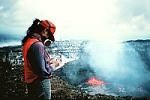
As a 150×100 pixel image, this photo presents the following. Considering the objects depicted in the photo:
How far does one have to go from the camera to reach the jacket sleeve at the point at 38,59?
3100mm

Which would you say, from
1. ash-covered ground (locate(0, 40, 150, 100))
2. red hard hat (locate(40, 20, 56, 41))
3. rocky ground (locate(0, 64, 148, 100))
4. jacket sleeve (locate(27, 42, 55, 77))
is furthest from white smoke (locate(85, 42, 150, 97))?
jacket sleeve (locate(27, 42, 55, 77))

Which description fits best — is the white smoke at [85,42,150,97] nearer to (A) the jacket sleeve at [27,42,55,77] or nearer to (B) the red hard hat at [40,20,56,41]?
(B) the red hard hat at [40,20,56,41]

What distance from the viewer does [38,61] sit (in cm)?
310

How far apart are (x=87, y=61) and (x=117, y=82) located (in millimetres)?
3836

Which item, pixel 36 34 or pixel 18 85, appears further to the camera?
pixel 18 85

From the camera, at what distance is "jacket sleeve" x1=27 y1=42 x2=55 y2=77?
10.2ft

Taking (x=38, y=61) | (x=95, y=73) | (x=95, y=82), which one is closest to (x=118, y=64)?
(x=95, y=73)

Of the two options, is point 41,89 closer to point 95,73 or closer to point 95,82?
Result: point 95,82

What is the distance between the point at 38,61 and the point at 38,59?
3 cm

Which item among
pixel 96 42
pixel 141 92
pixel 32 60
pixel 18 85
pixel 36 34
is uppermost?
pixel 96 42

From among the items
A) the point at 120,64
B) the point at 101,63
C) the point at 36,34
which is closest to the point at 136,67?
the point at 120,64

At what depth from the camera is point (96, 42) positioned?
19766 millimetres

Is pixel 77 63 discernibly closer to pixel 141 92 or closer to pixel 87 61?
pixel 87 61

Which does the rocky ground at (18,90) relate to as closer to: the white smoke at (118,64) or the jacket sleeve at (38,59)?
the jacket sleeve at (38,59)
